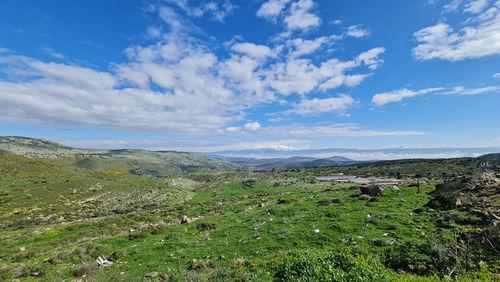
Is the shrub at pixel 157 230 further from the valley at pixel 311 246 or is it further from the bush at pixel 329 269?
the bush at pixel 329 269

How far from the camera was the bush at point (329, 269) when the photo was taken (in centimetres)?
664

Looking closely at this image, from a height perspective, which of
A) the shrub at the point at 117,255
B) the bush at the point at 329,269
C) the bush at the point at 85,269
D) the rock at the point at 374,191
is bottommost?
the shrub at the point at 117,255

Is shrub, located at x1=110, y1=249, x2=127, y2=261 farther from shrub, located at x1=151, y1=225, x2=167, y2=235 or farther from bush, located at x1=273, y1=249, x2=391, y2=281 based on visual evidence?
bush, located at x1=273, y1=249, x2=391, y2=281

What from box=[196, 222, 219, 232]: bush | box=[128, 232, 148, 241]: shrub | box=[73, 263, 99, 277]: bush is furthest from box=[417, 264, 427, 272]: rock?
box=[128, 232, 148, 241]: shrub

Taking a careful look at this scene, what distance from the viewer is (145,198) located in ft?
183

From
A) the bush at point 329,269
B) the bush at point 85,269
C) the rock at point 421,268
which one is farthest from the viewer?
the bush at point 85,269

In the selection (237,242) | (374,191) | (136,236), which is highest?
(374,191)

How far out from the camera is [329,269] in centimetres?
704

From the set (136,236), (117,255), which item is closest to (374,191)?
(117,255)

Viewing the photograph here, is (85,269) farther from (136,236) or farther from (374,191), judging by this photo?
(374,191)

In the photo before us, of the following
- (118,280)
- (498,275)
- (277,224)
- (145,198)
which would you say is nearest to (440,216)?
(498,275)

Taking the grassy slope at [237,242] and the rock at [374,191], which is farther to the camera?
the rock at [374,191]

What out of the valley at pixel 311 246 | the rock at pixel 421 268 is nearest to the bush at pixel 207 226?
the valley at pixel 311 246

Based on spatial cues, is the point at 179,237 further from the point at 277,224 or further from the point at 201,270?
the point at 277,224
